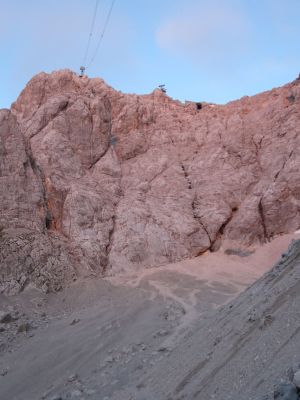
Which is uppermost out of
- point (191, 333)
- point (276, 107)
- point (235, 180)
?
Result: point (276, 107)

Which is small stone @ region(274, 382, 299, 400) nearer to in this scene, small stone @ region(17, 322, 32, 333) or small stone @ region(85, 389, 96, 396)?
small stone @ region(85, 389, 96, 396)

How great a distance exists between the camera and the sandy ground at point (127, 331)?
749 centimetres

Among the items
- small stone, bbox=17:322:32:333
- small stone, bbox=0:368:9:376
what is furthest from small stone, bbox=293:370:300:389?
small stone, bbox=17:322:32:333

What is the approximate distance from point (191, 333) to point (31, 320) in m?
5.55

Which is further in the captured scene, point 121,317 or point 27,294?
point 27,294

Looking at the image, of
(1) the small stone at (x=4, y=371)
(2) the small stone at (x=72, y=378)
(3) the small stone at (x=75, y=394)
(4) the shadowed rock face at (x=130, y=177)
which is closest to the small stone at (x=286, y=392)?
(3) the small stone at (x=75, y=394)

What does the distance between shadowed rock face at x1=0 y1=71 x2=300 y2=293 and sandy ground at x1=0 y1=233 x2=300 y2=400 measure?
39.0 inches

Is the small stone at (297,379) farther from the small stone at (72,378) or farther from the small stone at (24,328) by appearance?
the small stone at (24,328)

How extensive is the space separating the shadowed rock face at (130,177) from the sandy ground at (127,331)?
0.99 m

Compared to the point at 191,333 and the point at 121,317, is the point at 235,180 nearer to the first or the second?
the point at 121,317

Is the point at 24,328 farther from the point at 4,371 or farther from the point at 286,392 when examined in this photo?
the point at 286,392

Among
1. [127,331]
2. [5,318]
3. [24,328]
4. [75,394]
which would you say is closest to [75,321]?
[24,328]

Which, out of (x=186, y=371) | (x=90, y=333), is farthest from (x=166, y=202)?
(x=186, y=371)

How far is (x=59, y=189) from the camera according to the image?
18.9m
